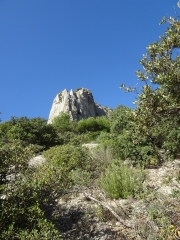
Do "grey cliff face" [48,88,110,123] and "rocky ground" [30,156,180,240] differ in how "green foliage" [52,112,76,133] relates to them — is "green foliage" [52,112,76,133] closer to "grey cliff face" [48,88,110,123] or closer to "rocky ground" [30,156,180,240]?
"grey cliff face" [48,88,110,123]

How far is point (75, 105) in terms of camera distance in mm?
72438

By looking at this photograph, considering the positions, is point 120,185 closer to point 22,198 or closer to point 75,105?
point 22,198

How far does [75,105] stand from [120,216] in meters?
68.3

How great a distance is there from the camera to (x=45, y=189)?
13.9 ft

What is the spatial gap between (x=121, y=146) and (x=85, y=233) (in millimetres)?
6498

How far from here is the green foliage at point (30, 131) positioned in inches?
763

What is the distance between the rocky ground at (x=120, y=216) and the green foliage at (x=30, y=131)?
13.8 metres

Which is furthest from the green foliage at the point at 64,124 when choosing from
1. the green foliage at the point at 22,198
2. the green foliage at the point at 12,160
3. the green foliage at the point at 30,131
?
the green foliage at the point at 22,198

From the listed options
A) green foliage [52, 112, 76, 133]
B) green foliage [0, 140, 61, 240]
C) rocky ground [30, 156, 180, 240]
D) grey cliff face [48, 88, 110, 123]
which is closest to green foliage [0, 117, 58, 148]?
rocky ground [30, 156, 180, 240]

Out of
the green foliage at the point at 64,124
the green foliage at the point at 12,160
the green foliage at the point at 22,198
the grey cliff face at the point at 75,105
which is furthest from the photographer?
the grey cliff face at the point at 75,105

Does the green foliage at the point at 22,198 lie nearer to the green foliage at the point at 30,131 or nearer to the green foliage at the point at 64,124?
the green foliage at the point at 30,131

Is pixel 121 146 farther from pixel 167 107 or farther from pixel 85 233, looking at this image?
pixel 167 107

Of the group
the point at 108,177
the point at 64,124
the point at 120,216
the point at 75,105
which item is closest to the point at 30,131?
the point at 108,177

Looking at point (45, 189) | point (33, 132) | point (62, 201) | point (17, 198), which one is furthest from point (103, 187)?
point (33, 132)
